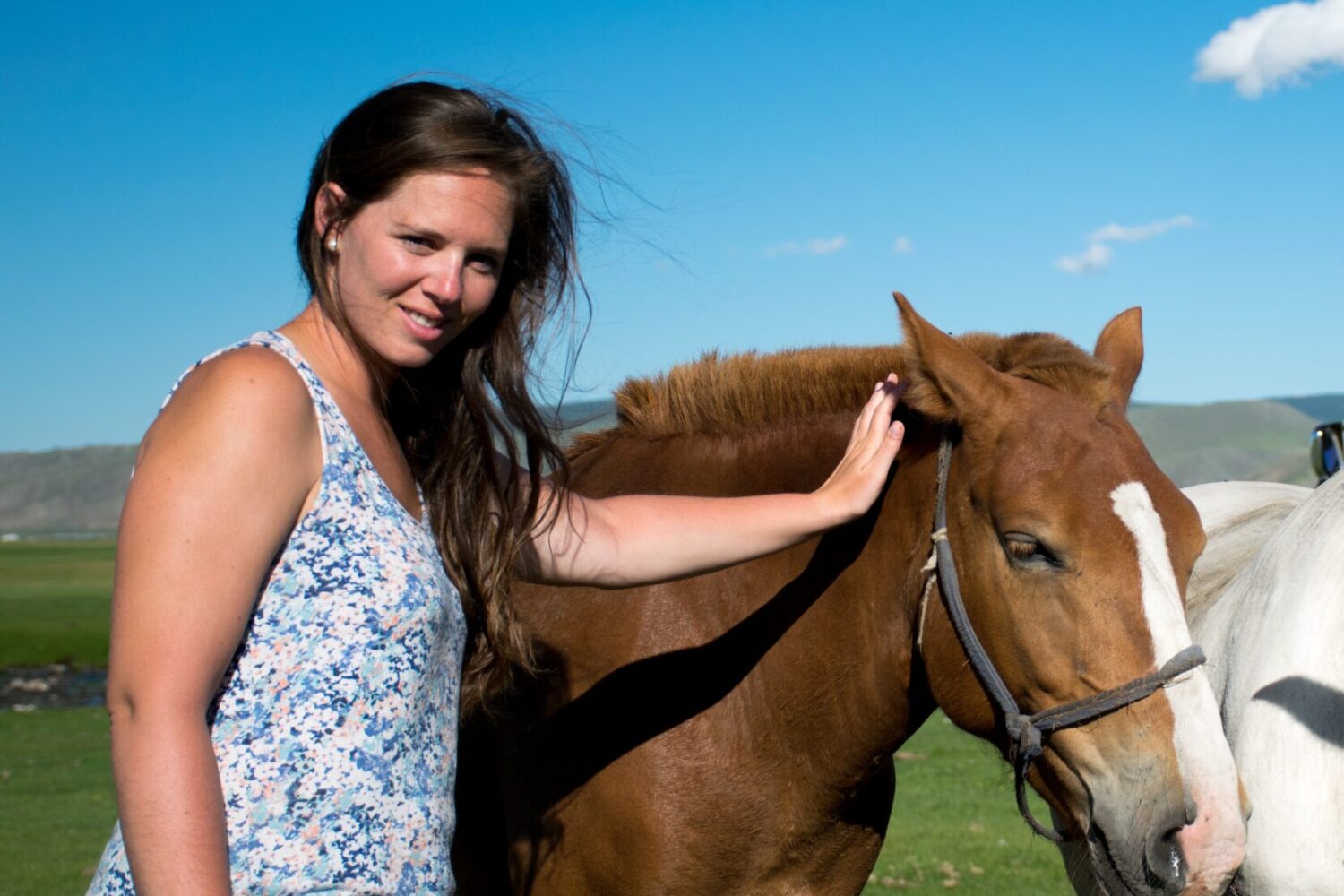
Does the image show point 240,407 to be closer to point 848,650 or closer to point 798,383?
point 848,650

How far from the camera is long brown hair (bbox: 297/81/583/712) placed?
2230 millimetres

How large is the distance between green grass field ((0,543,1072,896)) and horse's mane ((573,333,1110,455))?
105 cm

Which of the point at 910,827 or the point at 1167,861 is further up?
the point at 1167,861

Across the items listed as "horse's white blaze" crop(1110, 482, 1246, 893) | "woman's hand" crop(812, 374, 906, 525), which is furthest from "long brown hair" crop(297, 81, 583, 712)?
"horse's white blaze" crop(1110, 482, 1246, 893)

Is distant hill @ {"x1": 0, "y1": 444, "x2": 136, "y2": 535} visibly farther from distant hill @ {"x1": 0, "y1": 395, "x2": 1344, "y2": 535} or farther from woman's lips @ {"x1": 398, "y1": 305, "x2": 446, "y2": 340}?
woman's lips @ {"x1": 398, "y1": 305, "x2": 446, "y2": 340}

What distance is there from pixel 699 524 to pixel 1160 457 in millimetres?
106247

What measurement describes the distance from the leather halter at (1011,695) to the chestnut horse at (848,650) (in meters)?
0.02

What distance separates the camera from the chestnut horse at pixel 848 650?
8.29 feet

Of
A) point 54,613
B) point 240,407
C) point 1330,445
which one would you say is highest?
point 240,407

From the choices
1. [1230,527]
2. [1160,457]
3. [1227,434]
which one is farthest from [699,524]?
[1227,434]

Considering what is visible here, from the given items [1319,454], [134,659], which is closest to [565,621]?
[134,659]

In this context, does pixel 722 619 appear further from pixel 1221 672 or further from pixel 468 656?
pixel 1221 672

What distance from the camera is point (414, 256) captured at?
2201 mm

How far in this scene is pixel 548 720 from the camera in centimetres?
339
